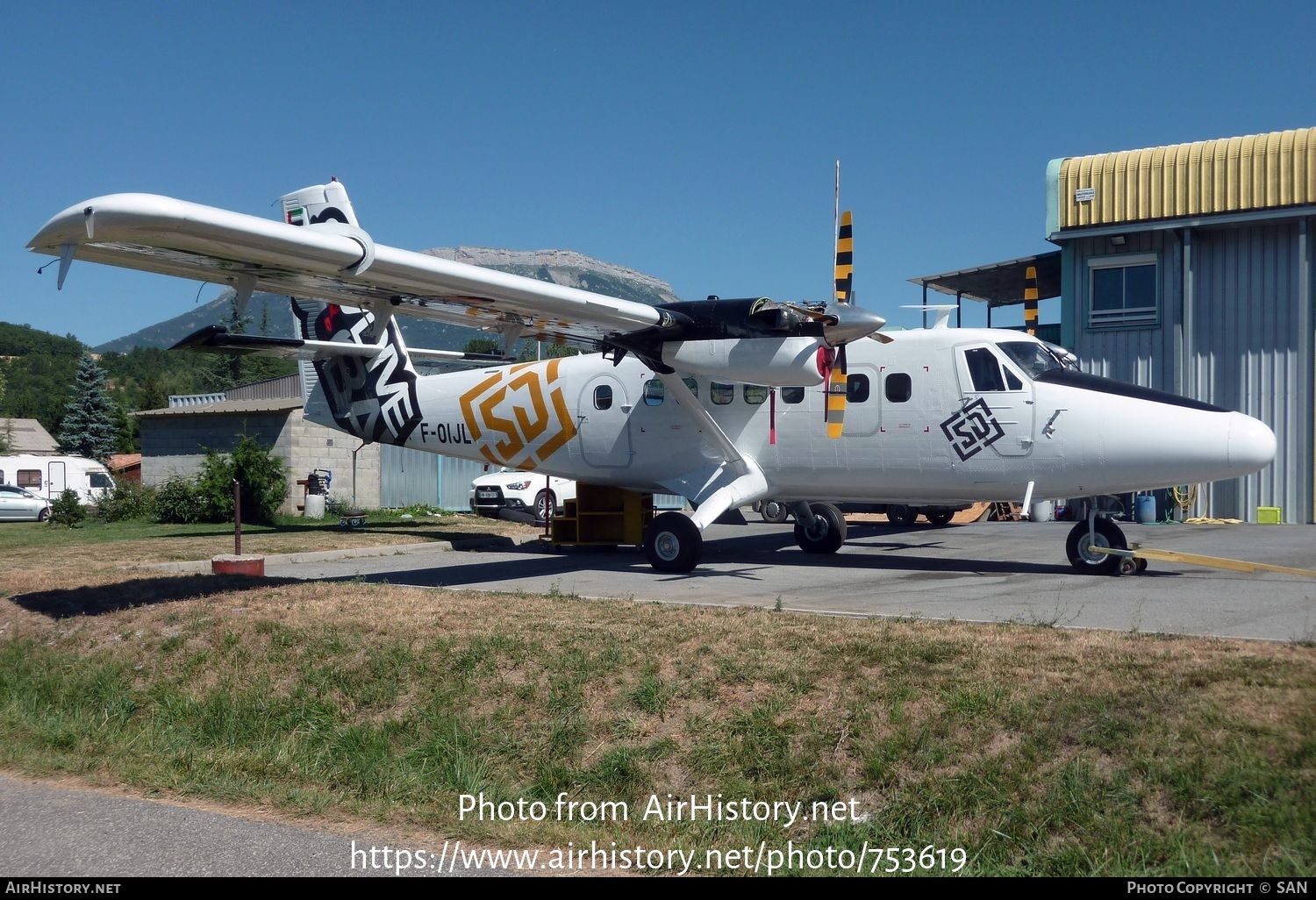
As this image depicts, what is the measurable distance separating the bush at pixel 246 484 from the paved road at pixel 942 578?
10557mm

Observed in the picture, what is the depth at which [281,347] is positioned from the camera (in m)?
15.1

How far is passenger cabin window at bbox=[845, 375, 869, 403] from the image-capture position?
15359 millimetres

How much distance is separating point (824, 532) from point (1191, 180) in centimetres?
1740

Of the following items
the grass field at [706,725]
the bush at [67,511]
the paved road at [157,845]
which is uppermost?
the bush at [67,511]

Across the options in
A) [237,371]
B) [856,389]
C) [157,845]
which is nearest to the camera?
[157,845]

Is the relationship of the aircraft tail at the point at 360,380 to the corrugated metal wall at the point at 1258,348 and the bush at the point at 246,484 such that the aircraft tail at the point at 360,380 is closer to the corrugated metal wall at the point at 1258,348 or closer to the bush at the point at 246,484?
the bush at the point at 246,484

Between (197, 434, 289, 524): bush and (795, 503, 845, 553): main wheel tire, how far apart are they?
1690cm

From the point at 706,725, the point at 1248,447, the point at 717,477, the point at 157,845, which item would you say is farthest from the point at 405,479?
the point at 157,845

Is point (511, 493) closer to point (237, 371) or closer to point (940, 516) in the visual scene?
point (940, 516)

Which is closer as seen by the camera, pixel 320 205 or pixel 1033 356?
pixel 1033 356

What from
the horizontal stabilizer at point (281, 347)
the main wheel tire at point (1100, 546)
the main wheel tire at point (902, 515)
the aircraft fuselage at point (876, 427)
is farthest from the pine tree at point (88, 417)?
the main wheel tire at point (1100, 546)

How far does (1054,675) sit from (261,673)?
6.58m

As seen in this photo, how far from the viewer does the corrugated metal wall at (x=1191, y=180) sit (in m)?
26.6

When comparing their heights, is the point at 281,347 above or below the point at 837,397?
above
